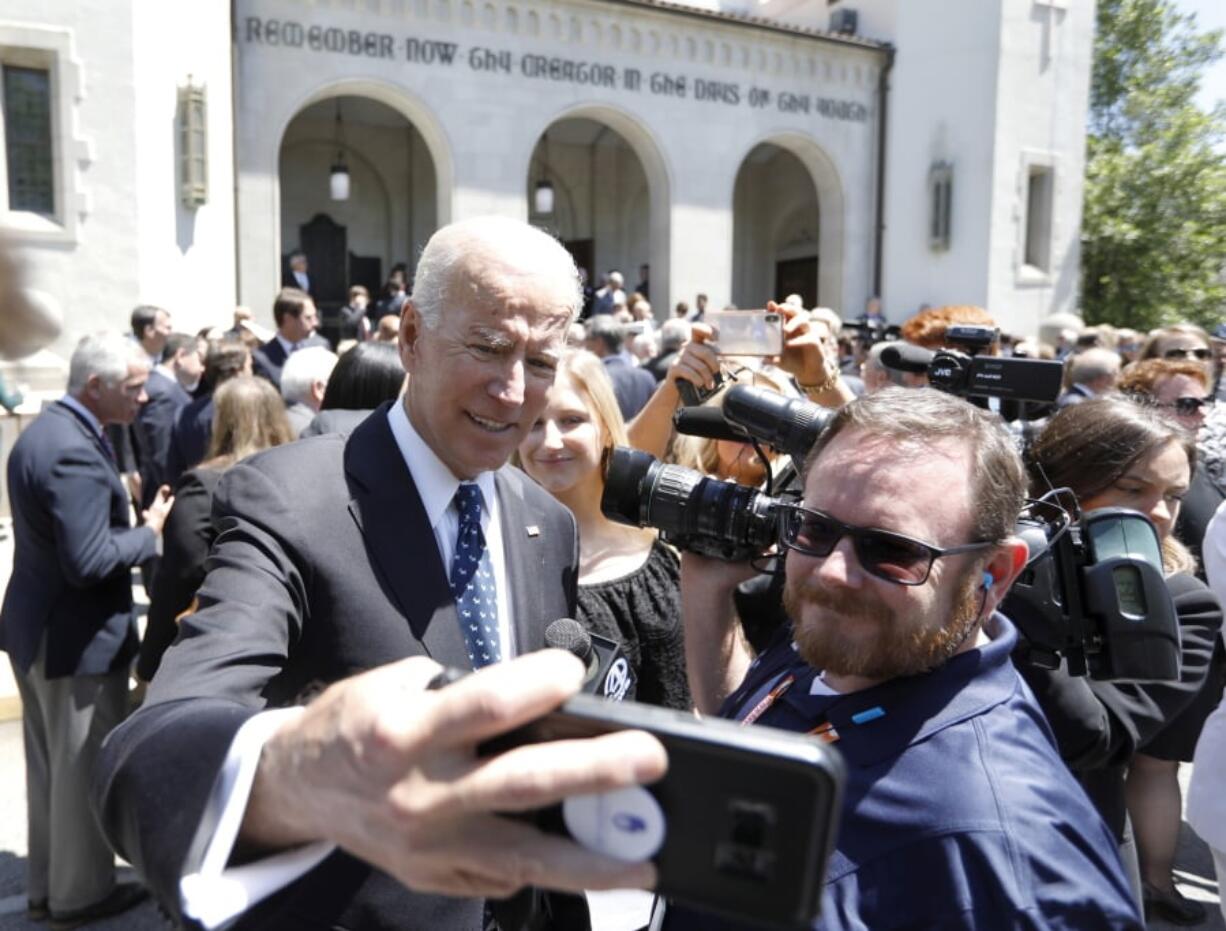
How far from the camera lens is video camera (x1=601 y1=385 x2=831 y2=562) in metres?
1.82

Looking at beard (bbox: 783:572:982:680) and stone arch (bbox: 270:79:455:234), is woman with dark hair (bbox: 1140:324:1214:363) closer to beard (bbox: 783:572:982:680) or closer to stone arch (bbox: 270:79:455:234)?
beard (bbox: 783:572:982:680)

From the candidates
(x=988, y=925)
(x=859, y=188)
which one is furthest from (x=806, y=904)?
(x=859, y=188)

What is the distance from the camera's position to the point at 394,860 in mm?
660

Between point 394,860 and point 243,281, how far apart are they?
43.2ft

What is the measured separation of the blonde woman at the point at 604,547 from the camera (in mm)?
2787

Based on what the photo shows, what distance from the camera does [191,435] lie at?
16.5 feet

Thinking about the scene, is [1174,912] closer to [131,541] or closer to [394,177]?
[131,541]

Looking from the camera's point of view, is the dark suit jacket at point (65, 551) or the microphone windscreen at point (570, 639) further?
the dark suit jacket at point (65, 551)

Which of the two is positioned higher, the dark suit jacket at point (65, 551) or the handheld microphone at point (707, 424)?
the handheld microphone at point (707, 424)

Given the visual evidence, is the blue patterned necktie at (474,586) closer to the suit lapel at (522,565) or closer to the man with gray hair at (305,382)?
the suit lapel at (522,565)

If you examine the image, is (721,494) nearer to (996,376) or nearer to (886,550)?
(886,550)

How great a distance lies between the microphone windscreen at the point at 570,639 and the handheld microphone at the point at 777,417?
0.57 meters

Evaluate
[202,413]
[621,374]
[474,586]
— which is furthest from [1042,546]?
[621,374]

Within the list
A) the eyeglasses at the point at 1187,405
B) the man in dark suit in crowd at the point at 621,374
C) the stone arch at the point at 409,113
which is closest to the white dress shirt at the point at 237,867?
the eyeglasses at the point at 1187,405
